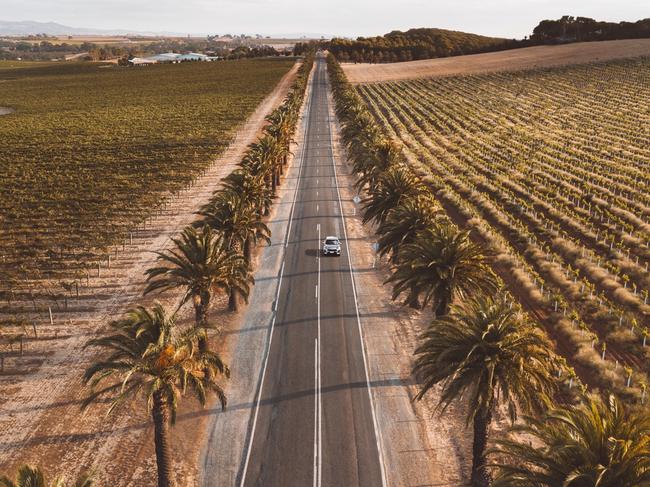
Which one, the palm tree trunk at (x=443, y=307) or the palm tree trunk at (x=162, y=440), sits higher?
the palm tree trunk at (x=443, y=307)

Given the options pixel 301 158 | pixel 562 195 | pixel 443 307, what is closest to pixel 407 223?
pixel 443 307

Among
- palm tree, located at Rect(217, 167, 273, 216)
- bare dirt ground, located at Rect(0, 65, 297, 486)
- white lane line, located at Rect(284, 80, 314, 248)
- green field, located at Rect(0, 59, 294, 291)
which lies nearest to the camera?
bare dirt ground, located at Rect(0, 65, 297, 486)

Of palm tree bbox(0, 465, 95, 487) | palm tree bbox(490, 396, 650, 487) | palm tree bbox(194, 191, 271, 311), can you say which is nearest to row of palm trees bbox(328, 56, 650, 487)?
palm tree bbox(490, 396, 650, 487)

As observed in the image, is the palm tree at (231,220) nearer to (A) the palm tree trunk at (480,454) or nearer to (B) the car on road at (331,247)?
(B) the car on road at (331,247)

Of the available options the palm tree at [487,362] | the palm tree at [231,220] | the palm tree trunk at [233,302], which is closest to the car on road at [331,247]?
the palm tree at [231,220]

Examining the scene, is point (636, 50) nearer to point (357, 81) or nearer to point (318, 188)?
point (357, 81)

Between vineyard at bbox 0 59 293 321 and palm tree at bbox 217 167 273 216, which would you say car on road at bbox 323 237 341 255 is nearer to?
palm tree at bbox 217 167 273 216
